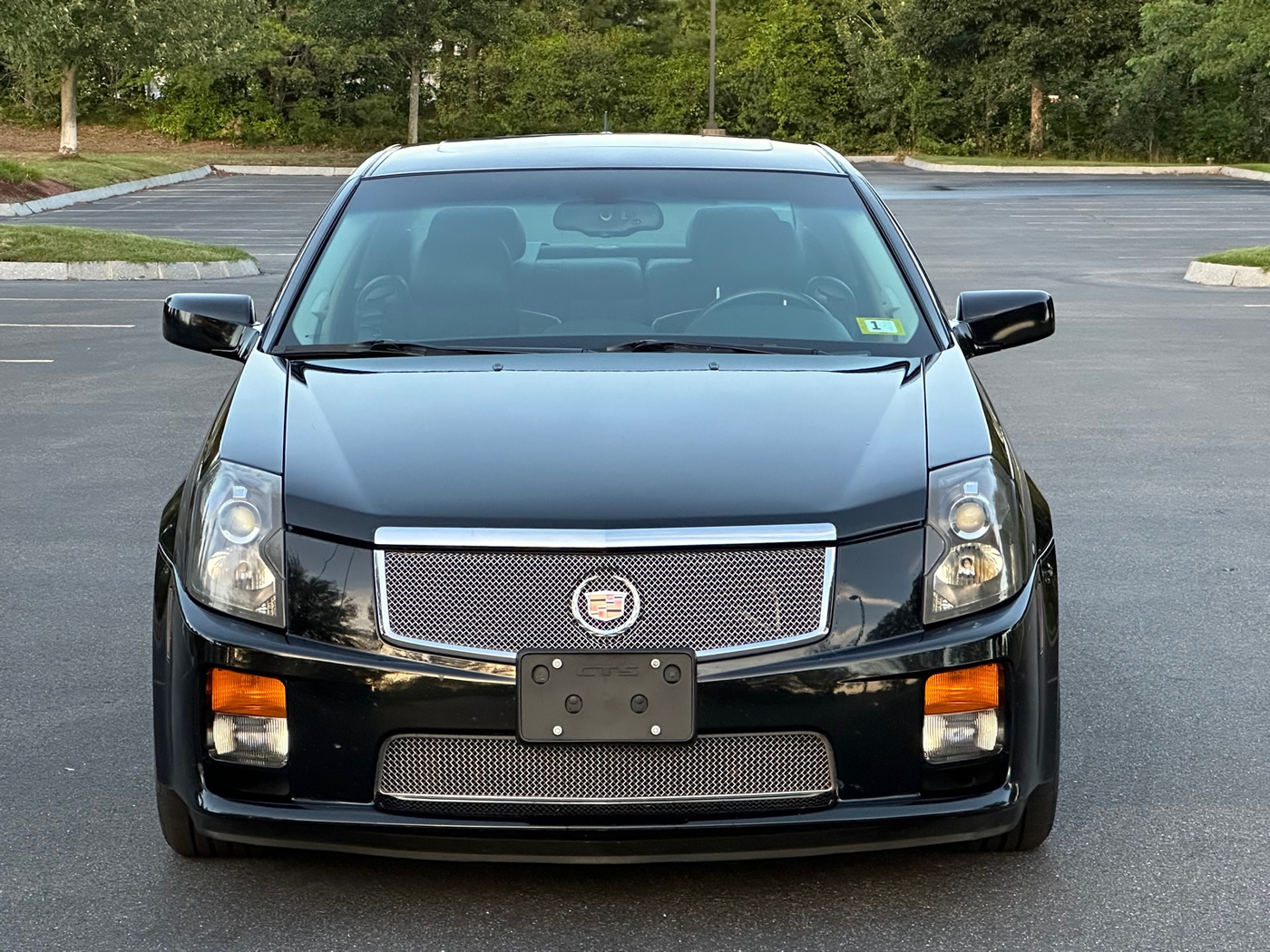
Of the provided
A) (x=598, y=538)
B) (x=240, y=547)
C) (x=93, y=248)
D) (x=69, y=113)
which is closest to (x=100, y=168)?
(x=69, y=113)

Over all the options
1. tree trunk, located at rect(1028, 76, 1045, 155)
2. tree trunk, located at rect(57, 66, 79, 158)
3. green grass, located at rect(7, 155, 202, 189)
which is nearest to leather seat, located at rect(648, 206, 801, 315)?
green grass, located at rect(7, 155, 202, 189)

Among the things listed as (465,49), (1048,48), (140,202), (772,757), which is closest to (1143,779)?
(772,757)

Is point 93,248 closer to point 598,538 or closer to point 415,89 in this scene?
point 598,538

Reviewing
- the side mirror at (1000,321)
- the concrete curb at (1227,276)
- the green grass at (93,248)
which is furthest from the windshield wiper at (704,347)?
the green grass at (93,248)

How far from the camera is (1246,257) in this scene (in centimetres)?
1995

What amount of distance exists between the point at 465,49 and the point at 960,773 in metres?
62.1

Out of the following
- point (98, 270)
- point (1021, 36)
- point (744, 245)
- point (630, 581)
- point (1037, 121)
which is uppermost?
point (1021, 36)

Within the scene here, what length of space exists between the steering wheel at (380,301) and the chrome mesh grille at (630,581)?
1343mm

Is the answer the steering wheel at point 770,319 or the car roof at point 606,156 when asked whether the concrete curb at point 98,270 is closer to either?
the car roof at point 606,156

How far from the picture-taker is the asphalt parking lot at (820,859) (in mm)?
3375

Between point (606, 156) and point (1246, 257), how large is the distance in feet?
54.2

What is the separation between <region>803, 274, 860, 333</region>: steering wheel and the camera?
4.50 meters

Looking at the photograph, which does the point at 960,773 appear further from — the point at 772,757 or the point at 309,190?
the point at 309,190

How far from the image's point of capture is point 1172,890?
140 inches
